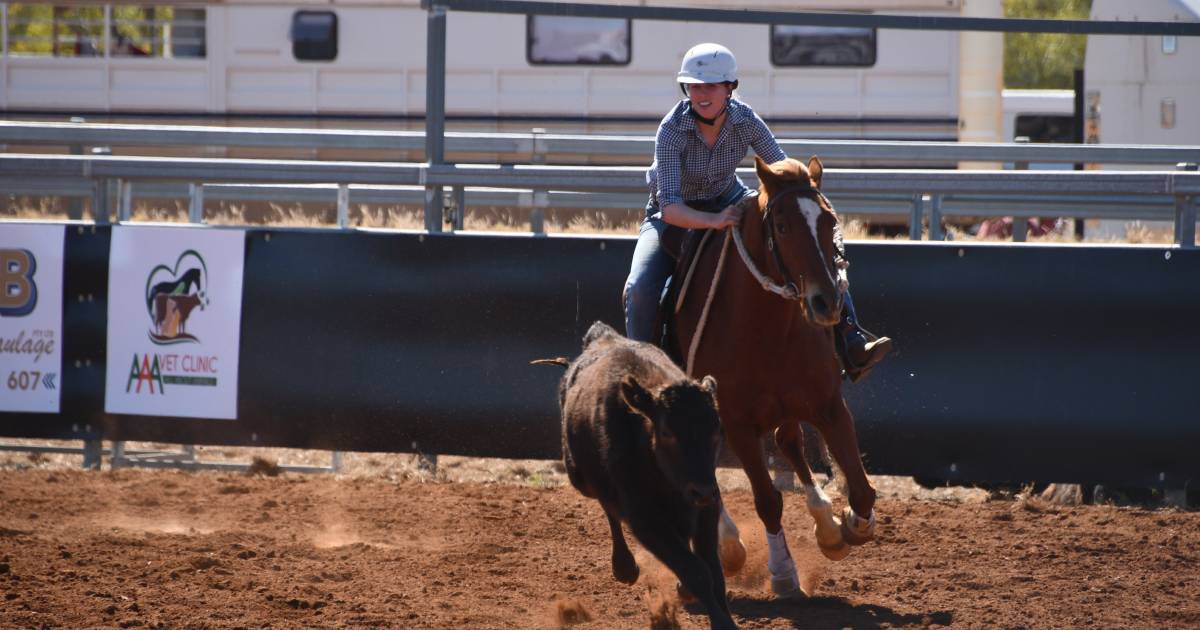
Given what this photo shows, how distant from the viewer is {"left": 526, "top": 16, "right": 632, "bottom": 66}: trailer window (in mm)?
17750

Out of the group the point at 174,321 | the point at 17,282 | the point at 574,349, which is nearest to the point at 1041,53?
the point at 574,349

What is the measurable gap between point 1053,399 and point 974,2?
9627mm

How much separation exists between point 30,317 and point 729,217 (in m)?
5.85

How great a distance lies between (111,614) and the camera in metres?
6.55

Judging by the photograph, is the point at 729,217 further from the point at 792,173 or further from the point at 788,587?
the point at 788,587

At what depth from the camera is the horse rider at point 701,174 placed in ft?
23.1

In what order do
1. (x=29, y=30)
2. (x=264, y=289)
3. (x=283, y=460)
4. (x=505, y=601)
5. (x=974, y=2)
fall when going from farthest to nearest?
(x=29, y=30), (x=974, y=2), (x=283, y=460), (x=264, y=289), (x=505, y=601)

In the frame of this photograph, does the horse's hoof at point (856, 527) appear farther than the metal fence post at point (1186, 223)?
No

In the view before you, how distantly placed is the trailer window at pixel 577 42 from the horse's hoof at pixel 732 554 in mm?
Answer: 11427

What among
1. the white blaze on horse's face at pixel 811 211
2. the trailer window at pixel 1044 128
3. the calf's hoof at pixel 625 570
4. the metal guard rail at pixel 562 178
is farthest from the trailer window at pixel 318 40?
the trailer window at pixel 1044 128

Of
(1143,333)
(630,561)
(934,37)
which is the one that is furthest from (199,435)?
(934,37)

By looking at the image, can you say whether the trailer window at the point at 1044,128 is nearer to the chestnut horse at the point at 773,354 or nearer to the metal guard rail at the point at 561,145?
the metal guard rail at the point at 561,145

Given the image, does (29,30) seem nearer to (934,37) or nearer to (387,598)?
(934,37)

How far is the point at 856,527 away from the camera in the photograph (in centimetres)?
694
